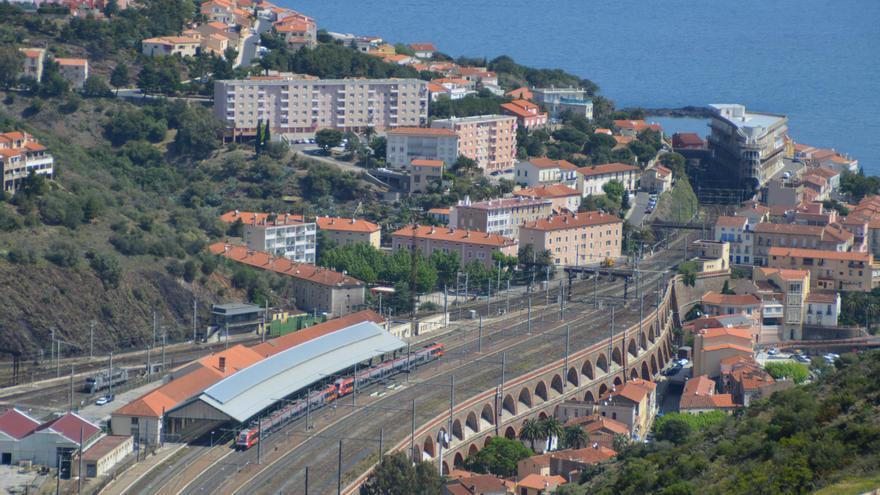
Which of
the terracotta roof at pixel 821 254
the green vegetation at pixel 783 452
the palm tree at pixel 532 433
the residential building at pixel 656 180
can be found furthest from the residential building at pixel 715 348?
the residential building at pixel 656 180

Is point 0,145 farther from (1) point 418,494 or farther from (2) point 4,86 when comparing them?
(1) point 418,494

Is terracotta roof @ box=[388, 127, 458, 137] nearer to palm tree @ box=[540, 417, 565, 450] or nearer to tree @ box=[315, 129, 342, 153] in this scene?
tree @ box=[315, 129, 342, 153]

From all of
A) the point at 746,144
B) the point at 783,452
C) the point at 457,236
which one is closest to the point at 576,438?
the point at 783,452

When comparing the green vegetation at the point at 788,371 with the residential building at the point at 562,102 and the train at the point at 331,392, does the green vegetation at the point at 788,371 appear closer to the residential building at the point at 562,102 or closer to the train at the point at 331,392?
the train at the point at 331,392

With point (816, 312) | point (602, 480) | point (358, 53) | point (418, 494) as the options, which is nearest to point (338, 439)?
point (418, 494)

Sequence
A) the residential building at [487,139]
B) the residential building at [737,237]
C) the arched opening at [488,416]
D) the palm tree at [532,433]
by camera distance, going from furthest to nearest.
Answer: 1. the residential building at [487,139]
2. the residential building at [737,237]
3. the arched opening at [488,416]
4. the palm tree at [532,433]
